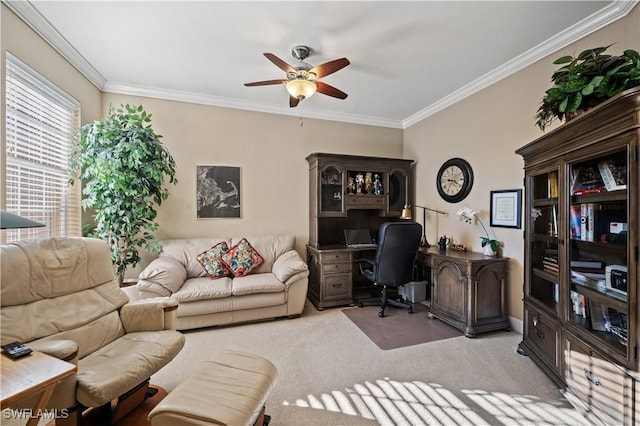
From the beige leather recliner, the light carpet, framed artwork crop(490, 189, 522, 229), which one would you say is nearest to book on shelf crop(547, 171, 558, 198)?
framed artwork crop(490, 189, 522, 229)

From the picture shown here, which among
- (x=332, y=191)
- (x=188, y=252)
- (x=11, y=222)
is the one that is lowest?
(x=188, y=252)

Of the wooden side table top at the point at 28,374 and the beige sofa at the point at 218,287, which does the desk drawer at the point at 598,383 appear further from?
the wooden side table top at the point at 28,374

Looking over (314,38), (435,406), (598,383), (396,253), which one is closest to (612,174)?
(598,383)

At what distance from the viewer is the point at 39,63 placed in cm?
234

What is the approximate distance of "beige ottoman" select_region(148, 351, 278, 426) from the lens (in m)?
1.20

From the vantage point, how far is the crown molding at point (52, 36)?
2062 millimetres

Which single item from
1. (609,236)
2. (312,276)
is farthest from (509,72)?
(312,276)

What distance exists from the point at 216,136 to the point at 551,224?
13.0 feet

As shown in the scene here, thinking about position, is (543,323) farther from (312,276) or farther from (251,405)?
(312,276)

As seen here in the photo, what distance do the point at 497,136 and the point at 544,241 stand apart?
1.44 m

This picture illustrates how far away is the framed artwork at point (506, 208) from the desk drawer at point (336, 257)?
1.81 m

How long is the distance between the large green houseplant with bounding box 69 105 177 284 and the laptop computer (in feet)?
8.66

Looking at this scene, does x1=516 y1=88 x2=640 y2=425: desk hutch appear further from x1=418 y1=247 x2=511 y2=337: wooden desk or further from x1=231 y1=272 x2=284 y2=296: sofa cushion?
x1=231 y1=272 x2=284 y2=296: sofa cushion

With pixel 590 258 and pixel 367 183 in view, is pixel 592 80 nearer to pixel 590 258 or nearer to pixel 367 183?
pixel 590 258
